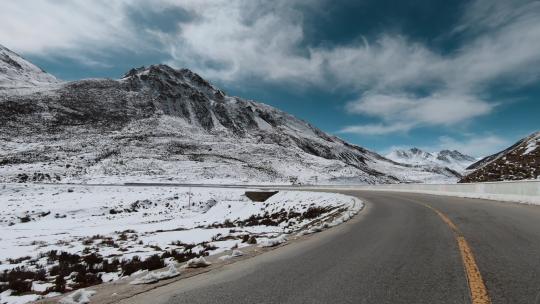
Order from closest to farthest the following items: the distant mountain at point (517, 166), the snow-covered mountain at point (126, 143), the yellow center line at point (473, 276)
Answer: the yellow center line at point (473, 276) → the distant mountain at point (517, 166) → the snow-covered mountain at point (126, 143)

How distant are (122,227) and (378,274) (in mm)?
25149

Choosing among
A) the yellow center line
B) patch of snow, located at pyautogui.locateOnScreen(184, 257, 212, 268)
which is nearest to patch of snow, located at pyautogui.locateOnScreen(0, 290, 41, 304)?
patch of snow, located at pyautogui.locateOnScreen(184, 257, 212, 268)

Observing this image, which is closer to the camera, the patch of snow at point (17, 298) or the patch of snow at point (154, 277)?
the patch of snow at point (154, 277)

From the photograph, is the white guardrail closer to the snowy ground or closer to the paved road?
the snowy ground

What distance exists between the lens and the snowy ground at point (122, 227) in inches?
364

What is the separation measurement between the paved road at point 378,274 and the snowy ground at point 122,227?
8.76ft

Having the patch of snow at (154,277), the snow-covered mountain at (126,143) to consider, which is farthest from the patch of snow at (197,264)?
the snow-covered mountain at (126,143)

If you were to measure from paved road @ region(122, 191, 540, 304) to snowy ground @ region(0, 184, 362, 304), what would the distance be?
105 inches

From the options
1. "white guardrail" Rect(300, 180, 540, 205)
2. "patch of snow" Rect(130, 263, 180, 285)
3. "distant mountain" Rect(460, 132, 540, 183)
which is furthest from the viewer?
"distant mountain" Rect(460, 132, 540, 183)

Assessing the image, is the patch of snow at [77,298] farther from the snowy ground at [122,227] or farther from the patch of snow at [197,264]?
the patch of snow at [197,264]

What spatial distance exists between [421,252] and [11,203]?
4256cm

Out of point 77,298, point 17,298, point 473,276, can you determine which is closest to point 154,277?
point 77,298

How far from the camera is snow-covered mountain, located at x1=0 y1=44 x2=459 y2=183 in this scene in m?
85.2

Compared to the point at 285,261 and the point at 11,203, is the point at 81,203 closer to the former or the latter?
the point at 11,203
